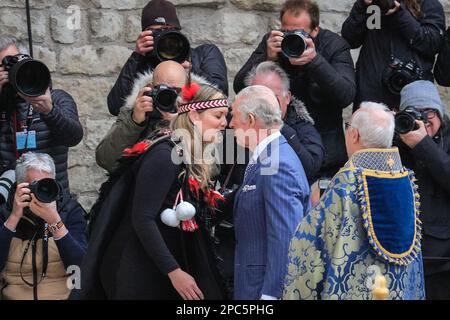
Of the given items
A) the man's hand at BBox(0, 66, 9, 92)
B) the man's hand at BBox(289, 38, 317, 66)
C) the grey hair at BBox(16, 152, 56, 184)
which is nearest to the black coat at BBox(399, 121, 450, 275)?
the man's hand at BBox(289, 38, 317, 66)

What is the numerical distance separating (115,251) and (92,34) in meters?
2.69

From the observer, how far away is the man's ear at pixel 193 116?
5.17 meters

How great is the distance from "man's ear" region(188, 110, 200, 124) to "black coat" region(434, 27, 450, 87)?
1858 millimetres

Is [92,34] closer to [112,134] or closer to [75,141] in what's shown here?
[75,141]

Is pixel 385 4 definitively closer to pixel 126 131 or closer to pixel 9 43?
pixel 126 131

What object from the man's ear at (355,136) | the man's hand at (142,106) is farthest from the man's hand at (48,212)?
the man's ear at (355,136)

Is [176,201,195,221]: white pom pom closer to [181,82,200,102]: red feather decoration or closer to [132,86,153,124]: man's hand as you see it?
[181,82,200,102]: red feather decoration

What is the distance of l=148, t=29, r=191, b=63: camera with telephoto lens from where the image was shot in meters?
6.08

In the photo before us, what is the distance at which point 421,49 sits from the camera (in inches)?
250

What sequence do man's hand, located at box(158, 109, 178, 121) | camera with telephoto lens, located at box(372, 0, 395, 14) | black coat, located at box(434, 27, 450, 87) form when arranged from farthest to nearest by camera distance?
black coat, located at box(434, 27, 450, 87)
camera with telephoto lens, located at box(372, 0, 395, 14)
man's hand, located at box(158, 109, 178, 121)

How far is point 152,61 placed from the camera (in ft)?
20.5

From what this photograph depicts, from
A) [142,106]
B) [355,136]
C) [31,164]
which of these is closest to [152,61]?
[142,106]

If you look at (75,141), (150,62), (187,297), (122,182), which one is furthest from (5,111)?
(187,297)

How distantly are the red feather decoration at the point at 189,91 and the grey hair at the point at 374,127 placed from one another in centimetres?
84
